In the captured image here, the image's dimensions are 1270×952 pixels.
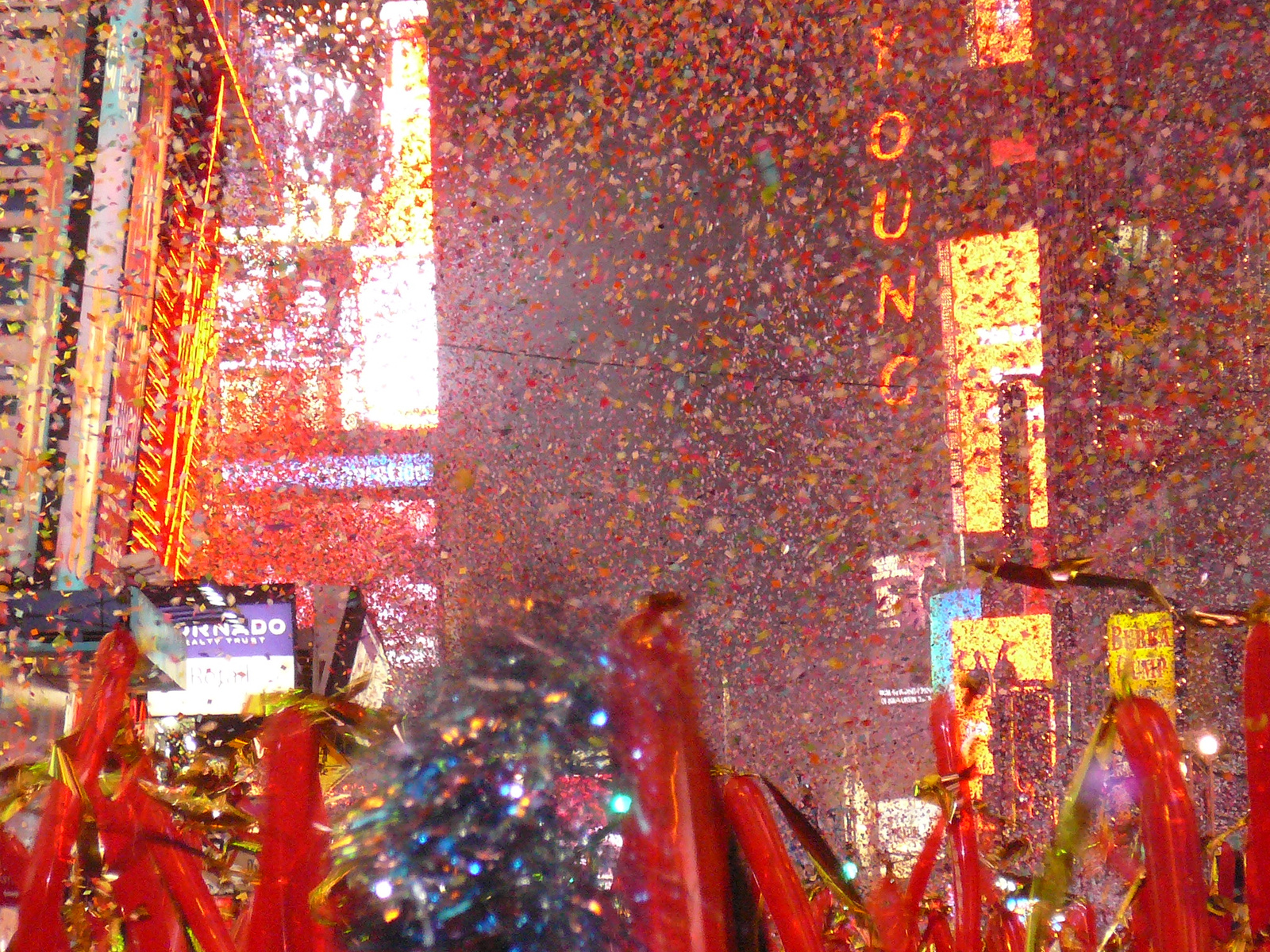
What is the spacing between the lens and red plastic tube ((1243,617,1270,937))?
306 mm

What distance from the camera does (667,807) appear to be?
0.86ft

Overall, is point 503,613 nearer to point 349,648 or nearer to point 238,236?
point 238,236

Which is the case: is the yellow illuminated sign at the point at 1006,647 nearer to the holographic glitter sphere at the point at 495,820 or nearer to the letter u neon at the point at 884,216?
the letter u neon at the point at 884,216

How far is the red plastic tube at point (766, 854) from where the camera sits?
285 mm

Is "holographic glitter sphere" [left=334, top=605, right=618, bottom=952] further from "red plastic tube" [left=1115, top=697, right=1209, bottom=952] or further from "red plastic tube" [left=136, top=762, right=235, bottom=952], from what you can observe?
"red plastic tube" [left=1115, top=697, right=1209, bottom=952]

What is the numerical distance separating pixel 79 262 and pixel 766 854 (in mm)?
2595

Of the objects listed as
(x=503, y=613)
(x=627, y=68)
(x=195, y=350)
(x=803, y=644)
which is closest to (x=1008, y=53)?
(x=627, y=68)

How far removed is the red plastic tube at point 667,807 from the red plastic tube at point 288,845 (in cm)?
9

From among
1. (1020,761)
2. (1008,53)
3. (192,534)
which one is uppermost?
(1008,53)

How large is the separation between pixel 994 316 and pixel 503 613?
573 centimetres

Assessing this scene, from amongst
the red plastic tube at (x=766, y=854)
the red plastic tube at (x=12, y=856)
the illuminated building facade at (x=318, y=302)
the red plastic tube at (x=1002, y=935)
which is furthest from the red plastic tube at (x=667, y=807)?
the illuminated building facade at (x=318, y=302)

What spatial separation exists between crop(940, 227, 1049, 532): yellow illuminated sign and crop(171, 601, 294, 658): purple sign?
3.84m

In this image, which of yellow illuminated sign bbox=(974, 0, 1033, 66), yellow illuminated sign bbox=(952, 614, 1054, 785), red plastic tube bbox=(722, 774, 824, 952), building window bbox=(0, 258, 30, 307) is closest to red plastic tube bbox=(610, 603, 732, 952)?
red plastic tube bbox=(722, 774, 824, 952)

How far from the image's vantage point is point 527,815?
1.26ft
